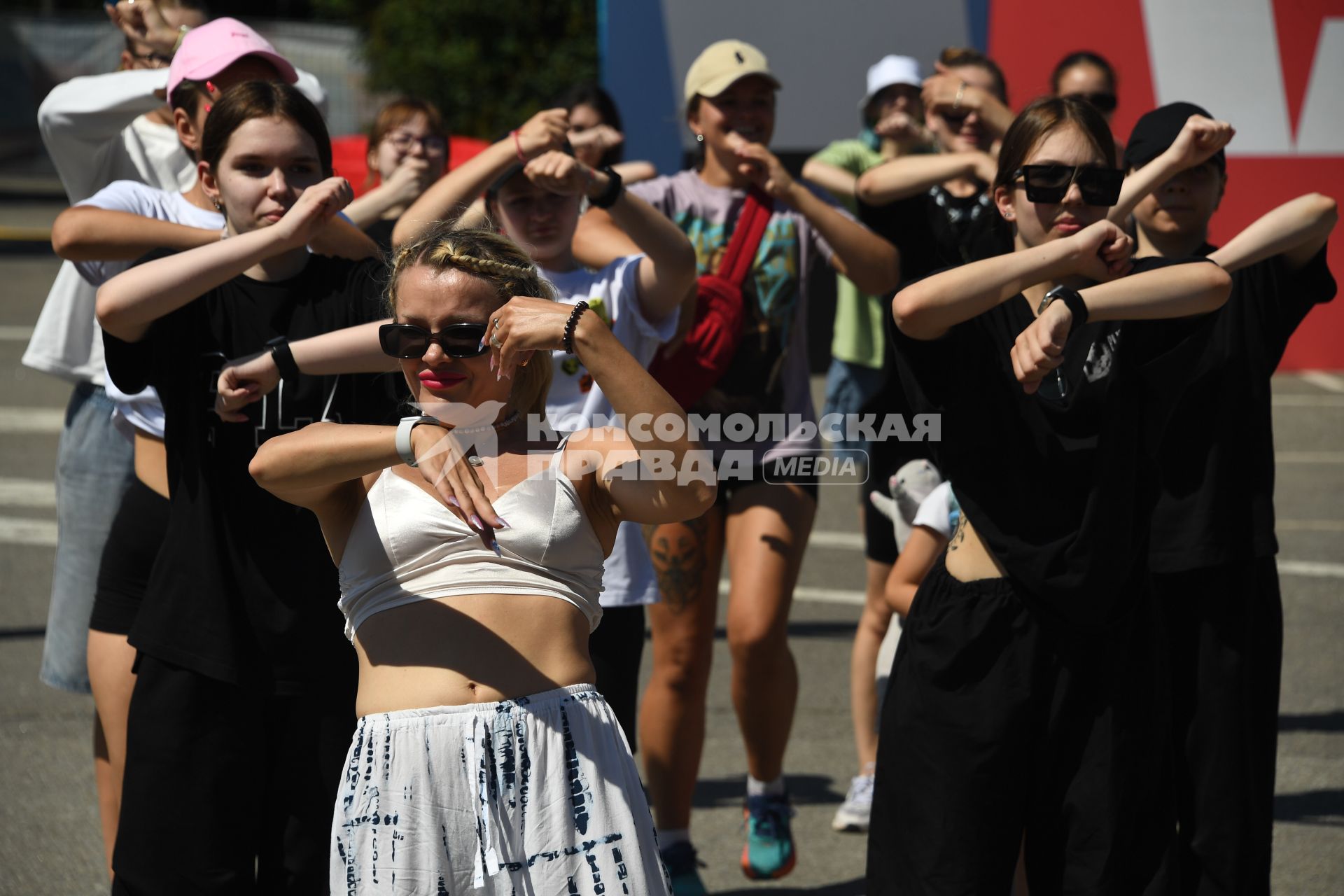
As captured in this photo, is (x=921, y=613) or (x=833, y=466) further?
(x=833, y=466)

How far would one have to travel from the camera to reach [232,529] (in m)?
3.42

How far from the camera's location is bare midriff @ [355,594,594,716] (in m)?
2.75

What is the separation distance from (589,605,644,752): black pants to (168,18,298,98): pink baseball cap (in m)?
→ 1.75

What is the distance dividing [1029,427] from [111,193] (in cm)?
239

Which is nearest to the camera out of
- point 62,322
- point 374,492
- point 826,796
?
point 374,492

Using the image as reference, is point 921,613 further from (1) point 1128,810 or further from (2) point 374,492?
(2) point 374,492

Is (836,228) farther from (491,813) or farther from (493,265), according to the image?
(491,813)

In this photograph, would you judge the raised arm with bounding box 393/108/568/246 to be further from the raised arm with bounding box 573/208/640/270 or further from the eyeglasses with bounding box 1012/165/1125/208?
the eyeglasses with bounding box 1012/165/1125/208

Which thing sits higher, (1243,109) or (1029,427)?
(1243,109)

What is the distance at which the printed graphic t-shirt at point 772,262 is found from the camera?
16.6 ft

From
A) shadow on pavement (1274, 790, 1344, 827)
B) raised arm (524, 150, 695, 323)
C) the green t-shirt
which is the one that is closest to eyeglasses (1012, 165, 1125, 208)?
raised arm (524, 150, 695, 323)

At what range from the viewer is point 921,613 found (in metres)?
3.46

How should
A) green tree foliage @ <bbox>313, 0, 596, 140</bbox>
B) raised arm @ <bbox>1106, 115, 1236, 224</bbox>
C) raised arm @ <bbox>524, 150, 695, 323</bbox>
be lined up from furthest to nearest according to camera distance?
green tree foliage @ <bbox>313, 0, 596, 140</bbox> → raised arm @ <bbox>524, 150, 695, 323</bbox> → raised arm @ <bbox>1106, 115, 1236, 224</bbox>

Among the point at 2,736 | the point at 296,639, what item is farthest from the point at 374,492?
the point at 2,736
